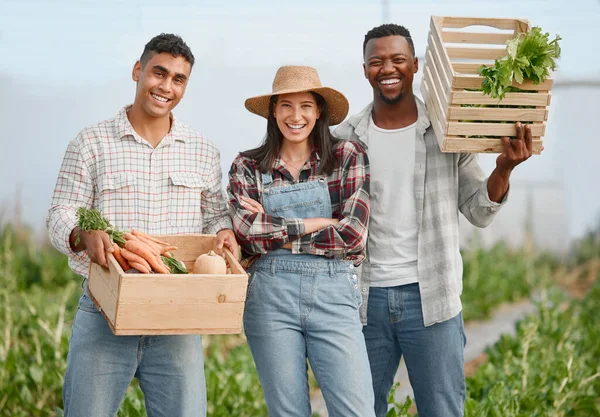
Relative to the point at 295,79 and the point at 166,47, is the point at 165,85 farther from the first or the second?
the point at 295,79

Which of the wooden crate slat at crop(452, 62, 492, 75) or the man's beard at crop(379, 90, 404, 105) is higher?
the wooden crate slat at crop(452, 62, 492, 75)

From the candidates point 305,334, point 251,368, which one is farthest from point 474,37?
point 251,368

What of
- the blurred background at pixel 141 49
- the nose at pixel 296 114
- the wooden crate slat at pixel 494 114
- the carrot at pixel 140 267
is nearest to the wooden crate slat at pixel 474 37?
the wooden crate slat at pixel 494 114

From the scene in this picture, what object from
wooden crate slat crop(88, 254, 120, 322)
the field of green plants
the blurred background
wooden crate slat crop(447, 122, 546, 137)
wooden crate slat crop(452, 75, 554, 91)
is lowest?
the field of green plants

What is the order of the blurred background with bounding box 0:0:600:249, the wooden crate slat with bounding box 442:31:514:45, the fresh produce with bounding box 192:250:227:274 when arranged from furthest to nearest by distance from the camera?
the blurred background with bounding box 0:0:600:249 → the wooden crate slat with bounding box 442:31:514:45 → the fresh produce with bounding box 192:250:227:274

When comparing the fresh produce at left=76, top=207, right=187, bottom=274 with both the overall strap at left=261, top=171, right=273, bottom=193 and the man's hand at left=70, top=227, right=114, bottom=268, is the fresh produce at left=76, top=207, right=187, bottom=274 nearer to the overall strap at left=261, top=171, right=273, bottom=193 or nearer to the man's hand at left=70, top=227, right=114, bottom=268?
the man's hand at left=70, top=227, right=114, bottom=268

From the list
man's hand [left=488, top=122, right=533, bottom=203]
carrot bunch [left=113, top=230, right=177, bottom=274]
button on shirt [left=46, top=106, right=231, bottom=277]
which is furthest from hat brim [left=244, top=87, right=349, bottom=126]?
carrot bunch [left=113, top=230, right=177, bottom=274]

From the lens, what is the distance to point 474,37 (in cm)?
347

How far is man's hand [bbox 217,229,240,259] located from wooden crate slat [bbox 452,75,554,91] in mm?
960

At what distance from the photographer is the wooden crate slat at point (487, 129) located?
3076 mm

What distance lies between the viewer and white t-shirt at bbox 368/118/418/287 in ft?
11.0

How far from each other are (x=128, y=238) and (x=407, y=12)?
6.60 metres

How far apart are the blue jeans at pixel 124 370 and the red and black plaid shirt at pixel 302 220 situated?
46cm

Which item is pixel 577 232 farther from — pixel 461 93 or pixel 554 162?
pixel 461 93
